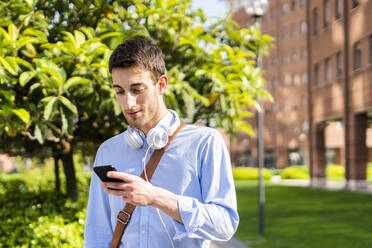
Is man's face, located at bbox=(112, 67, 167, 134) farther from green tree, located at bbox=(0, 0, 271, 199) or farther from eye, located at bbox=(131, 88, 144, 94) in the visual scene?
green tree, located at bbox=(0, 0, 271, 199)

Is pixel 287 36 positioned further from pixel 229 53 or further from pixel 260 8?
pixel 229 53

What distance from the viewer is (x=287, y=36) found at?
69375mm

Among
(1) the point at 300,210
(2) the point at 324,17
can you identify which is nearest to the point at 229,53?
(1) the point at 300,210

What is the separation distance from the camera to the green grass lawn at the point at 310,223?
10625 millimetres

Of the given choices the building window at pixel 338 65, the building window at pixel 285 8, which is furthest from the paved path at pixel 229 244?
the building window at pixel 285 8

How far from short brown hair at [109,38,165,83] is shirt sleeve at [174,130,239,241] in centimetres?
42

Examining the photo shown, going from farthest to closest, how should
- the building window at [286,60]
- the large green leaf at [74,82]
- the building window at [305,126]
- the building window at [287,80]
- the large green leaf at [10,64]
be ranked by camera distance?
the building window at [286,60] < the building window at [287,80] < the building window at [305,126] < the large green leaf at [74,82] < the large green leaf at [10,64]

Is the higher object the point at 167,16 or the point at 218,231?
the point at 167,16

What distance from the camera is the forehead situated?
2.09 metres

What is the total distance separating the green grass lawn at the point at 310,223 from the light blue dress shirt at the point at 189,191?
27.7 ft

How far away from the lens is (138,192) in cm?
184

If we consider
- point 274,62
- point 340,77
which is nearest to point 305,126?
point 274,62

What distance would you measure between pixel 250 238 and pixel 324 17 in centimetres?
2244

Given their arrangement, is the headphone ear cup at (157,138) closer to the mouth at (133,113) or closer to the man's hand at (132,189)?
the mouth at (133,113)
